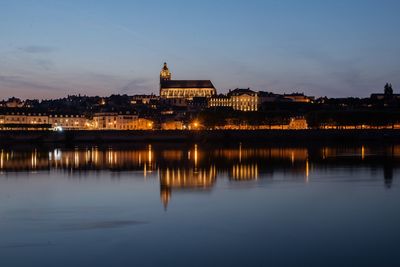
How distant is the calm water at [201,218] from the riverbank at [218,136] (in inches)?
1328

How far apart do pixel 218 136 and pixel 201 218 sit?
4809cm

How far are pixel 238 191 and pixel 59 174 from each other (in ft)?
31.7

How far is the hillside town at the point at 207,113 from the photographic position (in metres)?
77.5

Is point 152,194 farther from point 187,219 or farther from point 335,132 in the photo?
point 335,132

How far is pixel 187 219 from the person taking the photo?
14977 mm

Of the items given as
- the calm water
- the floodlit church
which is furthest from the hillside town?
the calm water

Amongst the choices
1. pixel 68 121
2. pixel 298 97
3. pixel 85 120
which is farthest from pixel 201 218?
pixel 298 97

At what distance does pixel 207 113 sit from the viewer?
8406cm

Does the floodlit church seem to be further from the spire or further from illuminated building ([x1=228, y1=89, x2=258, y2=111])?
illuminated building ([x1=228, y1=89, x2=258, y2=111])

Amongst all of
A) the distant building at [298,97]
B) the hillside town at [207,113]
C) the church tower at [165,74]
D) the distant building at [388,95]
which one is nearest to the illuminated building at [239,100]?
the hillside town at [207,113]

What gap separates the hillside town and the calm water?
50.7 metres

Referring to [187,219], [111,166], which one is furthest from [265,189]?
[111,166]

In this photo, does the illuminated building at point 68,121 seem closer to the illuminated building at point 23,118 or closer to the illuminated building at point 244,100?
the illuminated building at point 23,118

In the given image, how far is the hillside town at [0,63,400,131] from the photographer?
254ft
